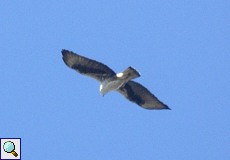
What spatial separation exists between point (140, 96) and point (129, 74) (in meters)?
1.68

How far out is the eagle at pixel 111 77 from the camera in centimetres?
3284

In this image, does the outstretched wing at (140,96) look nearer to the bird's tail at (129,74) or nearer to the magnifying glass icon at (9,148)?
the bird's tail at (129,74)

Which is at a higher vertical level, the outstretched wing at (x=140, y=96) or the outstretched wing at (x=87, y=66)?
the outstretched wing at (x=87, y=66)

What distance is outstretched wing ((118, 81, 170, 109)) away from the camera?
3388 cm

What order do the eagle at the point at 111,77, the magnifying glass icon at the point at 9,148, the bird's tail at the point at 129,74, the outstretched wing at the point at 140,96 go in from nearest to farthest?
the bird's tail at the point at 129,74 < the eagle at the point at 111,77 < the magnifying glass icon at the point at 9,148 < the outstretched wing at the point at 140,96

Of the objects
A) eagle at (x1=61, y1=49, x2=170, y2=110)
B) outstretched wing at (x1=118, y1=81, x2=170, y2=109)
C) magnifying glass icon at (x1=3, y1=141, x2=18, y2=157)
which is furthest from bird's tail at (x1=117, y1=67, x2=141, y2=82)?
magnifying glass icon at (x1=3, y1=141, x2=18, y2=157)

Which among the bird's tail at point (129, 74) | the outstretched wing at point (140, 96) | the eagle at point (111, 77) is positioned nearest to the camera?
the bird's tail at point (129, 74)

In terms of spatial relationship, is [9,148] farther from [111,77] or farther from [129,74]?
[129,74]

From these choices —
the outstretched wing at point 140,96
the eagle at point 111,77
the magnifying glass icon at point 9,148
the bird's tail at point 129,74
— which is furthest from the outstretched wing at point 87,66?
the magnifying glass icon at point 9,148

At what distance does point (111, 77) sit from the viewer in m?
33.2

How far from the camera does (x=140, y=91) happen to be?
111ft

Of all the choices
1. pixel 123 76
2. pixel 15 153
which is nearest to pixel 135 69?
pixel 123 76

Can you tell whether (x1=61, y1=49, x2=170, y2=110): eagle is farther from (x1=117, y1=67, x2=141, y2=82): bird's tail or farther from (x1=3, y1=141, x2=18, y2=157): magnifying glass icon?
(x1=3, y1=141, x2=18, y2=157): magnifying glass icon

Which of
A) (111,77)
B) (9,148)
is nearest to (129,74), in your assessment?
(111,77)
